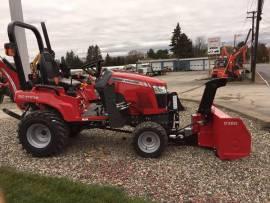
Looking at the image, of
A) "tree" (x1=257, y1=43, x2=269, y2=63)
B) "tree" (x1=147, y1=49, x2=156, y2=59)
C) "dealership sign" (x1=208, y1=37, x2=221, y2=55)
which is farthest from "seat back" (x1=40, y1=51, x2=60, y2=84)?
"tree" (x1=257, y1=43, x2=269, y2=63)

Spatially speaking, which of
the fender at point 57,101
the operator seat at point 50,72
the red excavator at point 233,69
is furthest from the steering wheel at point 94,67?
the red excavator at point 233,69

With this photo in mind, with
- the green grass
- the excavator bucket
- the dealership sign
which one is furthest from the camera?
the dealership sign

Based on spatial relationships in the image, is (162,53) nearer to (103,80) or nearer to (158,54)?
(158,54)

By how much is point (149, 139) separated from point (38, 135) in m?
1.91

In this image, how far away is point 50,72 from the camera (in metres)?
6.71

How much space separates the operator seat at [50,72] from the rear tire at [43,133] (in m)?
0.64

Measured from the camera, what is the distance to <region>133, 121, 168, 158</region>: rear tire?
5.91 meters

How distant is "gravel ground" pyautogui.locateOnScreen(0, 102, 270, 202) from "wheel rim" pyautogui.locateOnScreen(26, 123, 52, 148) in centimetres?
26

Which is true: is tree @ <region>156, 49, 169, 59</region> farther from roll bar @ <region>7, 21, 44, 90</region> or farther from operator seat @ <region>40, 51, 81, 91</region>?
roll bar @ <region>7, 21, 44, 90</region>

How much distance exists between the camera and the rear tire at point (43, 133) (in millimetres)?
6094

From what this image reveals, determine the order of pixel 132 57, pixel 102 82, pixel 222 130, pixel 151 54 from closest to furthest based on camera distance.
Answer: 1. pixel 222 130
2. pixel 102 82
3. pixel 132 57
4. pixel 151 54

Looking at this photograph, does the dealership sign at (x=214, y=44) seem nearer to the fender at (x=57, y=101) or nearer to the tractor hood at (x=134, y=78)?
the tractor hood at (x=134, y=78)

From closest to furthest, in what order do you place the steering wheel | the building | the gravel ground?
the gravel ground → the steering wheel → the building

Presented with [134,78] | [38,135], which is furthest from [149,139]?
[38,135]
